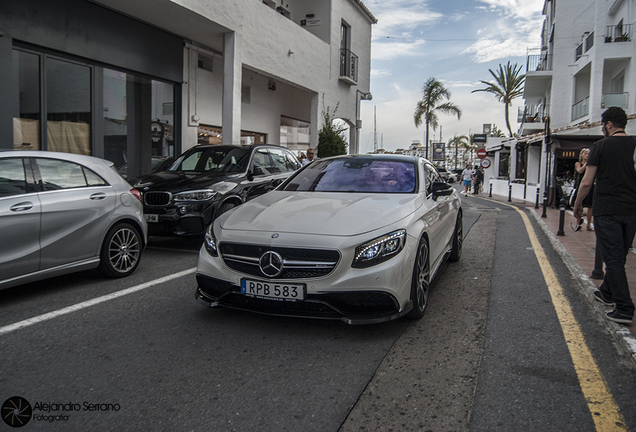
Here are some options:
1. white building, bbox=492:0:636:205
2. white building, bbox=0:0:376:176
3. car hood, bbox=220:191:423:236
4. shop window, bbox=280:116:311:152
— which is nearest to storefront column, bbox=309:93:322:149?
white building, bbox=0:0:376:176

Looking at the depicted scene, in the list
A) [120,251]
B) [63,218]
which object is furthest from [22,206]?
[120,251]

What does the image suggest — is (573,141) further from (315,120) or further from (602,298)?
(602,298)

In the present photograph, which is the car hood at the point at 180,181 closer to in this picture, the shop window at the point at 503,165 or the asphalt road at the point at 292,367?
the asphalt road at the point at 292,367

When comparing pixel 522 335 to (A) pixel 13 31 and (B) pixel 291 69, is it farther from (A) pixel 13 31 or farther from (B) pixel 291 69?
(B) pixel 291 69

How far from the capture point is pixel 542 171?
22.1 metres

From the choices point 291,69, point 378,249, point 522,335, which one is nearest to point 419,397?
point 378,249

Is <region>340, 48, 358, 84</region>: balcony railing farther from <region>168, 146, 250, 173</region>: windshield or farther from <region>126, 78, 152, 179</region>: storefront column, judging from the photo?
<region>168, 146, 250, 173</region>: windshield

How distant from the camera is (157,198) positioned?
717cm

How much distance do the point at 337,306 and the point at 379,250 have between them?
1.76ft

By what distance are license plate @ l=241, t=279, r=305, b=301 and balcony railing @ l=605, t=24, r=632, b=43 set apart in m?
25.1

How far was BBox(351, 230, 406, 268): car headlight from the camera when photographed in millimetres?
3613

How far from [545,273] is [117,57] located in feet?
33.7

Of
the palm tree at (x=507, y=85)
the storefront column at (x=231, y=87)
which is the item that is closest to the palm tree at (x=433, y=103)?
the palm tree at (x=507, y=85)

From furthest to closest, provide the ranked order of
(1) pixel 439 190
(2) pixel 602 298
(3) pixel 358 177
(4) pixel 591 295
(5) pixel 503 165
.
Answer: (5) pixel 503 165
(3) pixel 358 177
(1) pixel 439 190
(4) pixel 591 295
(2) pixel 602 298
